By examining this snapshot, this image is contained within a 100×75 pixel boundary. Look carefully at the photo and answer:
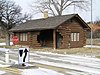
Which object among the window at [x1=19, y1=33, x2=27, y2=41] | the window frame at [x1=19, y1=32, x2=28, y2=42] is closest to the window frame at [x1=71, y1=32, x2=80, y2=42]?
the window frame at [x1=19, y1=32, x2=28, y2=42]

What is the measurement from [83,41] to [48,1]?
97.0ft

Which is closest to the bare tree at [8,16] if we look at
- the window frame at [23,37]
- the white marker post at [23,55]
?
the window frame at [23,37]

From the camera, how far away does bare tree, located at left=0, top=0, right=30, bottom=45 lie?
51312 mm

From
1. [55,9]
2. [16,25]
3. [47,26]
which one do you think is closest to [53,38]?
[47,26]

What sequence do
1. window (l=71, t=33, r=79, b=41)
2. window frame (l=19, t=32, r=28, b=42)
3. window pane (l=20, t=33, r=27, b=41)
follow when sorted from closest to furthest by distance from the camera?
1. window (l=71, t=33, r=79, b=41)
2. window frame (l=19, t=32, r=28, b=42)
3. window pane (l=20, t=33, r=27, b=41)

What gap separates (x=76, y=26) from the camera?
40250 mm

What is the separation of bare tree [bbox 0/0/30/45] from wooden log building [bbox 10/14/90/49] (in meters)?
8.61

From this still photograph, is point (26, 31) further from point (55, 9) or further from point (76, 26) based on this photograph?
point (55, 9)

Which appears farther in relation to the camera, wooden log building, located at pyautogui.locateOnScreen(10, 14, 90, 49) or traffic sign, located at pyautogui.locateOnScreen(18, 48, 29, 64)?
wooden log building, located at pyautogui.locateOnScreen(10, 14, 90, 49)

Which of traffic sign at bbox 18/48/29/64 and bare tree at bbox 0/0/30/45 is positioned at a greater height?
bare tree at bbox 0/0/30/45

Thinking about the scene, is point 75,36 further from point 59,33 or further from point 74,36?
point 59,33

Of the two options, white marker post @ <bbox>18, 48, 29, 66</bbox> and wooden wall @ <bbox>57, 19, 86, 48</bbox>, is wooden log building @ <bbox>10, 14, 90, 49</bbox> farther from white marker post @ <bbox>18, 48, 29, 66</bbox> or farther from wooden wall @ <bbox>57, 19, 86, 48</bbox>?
white marker post @ <bbox>18, 48, 29, 66</bbox>

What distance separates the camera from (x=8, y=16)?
5150 centimetres

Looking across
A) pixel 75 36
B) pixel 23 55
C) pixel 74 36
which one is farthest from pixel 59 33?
pixel 23 55
